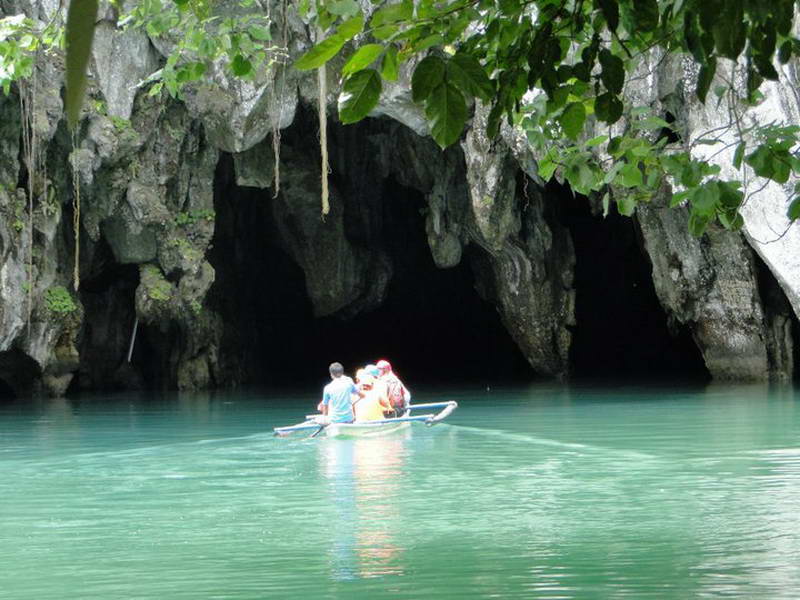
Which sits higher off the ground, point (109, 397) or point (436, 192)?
point (436, 192)

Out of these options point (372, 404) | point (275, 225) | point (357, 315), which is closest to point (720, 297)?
point (372, 404)

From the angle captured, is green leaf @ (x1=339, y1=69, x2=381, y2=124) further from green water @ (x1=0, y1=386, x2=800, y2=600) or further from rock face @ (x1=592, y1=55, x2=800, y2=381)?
rock face @ (x1=592, y1=55, x2=800, y2=381)

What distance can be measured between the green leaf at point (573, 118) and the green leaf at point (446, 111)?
82 centimetres

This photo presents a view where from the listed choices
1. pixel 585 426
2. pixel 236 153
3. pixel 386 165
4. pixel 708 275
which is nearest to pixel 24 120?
pixel 236 153

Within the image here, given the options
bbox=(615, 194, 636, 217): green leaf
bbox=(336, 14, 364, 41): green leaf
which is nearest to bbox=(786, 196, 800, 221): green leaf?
bbox=(615, 194, 636, 217): green leaf

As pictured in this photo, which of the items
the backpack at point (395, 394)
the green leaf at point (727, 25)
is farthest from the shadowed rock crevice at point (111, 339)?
the green leaf at point (727, 25)

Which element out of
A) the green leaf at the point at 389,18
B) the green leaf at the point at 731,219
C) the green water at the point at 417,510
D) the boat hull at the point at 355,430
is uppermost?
the green leaf at the point at 389,18

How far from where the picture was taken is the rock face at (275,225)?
20.7 m

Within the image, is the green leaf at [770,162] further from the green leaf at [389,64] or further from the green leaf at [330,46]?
the green leaf at [330,46]

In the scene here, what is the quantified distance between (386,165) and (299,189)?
6.29ft

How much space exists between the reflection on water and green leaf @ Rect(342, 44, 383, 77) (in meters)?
4.36

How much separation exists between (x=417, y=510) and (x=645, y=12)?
635cm

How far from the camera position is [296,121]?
24.7 meters

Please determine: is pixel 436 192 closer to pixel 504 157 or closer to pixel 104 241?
pixel 504 157
